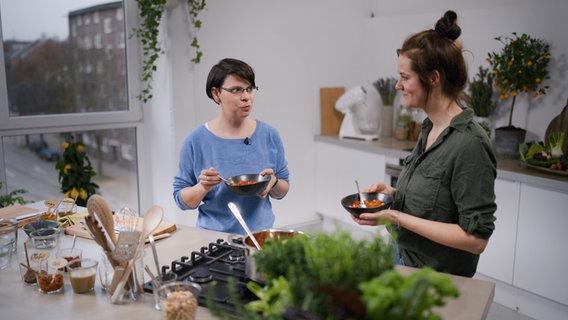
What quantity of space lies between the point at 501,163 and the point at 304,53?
1.78 m

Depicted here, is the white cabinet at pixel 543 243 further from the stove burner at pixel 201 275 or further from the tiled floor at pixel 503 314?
the stove burner at pixel 201 275

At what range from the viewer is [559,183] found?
8.95 ft

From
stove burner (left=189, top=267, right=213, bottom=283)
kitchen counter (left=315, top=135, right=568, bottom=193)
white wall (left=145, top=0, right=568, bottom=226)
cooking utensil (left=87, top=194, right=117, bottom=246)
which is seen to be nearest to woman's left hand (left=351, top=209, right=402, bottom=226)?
stove burner (left=189, top=267, right=213, bottom=283)

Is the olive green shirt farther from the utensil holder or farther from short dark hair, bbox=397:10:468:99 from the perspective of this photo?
the utensil holder

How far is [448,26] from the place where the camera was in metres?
1.72

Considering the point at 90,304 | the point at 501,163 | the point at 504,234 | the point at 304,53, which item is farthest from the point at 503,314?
the point at 90,304

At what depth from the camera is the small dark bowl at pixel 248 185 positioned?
1924 mm

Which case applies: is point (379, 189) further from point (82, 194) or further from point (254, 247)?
point (82, 194)

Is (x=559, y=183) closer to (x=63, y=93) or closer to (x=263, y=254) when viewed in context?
(x=263, y=254)

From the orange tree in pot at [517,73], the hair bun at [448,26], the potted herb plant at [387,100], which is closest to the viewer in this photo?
the hair bun at [448,26]

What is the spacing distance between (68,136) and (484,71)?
2.87 metres

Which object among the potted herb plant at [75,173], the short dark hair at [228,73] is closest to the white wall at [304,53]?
the potted herb plant at [75,173]

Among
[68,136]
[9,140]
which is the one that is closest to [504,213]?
[68,136]

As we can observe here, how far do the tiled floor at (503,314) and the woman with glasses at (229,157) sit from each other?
1673 mm
